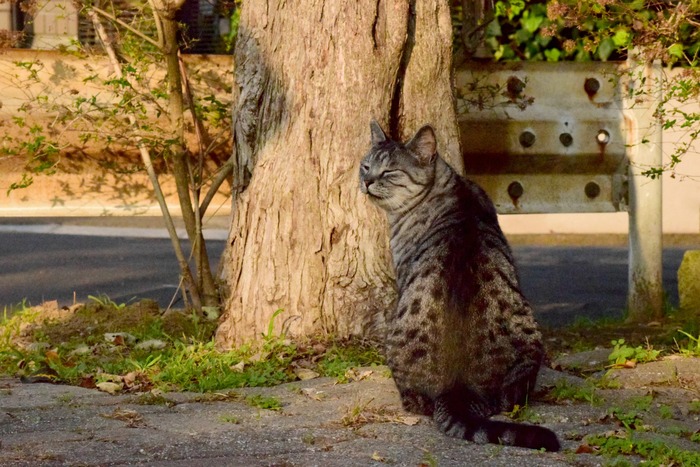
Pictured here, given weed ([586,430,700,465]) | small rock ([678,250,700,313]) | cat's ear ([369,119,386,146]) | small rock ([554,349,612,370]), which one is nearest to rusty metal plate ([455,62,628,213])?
small rock ([678,250,700,313])

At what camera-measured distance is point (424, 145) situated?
5.32 metres

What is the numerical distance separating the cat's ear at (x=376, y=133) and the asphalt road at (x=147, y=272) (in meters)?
3.13

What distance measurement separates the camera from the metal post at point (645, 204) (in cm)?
716

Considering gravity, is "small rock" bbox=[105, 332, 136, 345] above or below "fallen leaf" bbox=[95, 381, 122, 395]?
below

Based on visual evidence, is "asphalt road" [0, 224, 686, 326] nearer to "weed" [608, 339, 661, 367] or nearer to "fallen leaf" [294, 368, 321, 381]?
"weed" [608, 339, 661, 367]

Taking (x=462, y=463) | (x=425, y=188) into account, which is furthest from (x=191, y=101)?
(x=462, y=463)

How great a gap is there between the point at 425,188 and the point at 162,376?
1.66m

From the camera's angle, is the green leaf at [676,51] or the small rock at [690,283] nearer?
the green leaf at [676,51]

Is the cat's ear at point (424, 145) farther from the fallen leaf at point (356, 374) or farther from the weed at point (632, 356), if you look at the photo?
the weed at point (632, 356)

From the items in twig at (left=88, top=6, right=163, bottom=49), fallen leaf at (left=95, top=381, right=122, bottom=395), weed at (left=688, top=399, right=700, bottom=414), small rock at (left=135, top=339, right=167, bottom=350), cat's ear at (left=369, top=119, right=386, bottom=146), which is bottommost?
small rock at (left=135, top=339, right=167, bottom=350)

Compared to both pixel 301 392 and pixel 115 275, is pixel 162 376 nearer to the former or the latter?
pixel 301 392

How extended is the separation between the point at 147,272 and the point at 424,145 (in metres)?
5.69

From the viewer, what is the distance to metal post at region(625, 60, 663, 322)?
7160 mm

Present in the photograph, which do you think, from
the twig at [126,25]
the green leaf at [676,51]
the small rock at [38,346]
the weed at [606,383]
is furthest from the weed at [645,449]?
the twig at [126,25]
